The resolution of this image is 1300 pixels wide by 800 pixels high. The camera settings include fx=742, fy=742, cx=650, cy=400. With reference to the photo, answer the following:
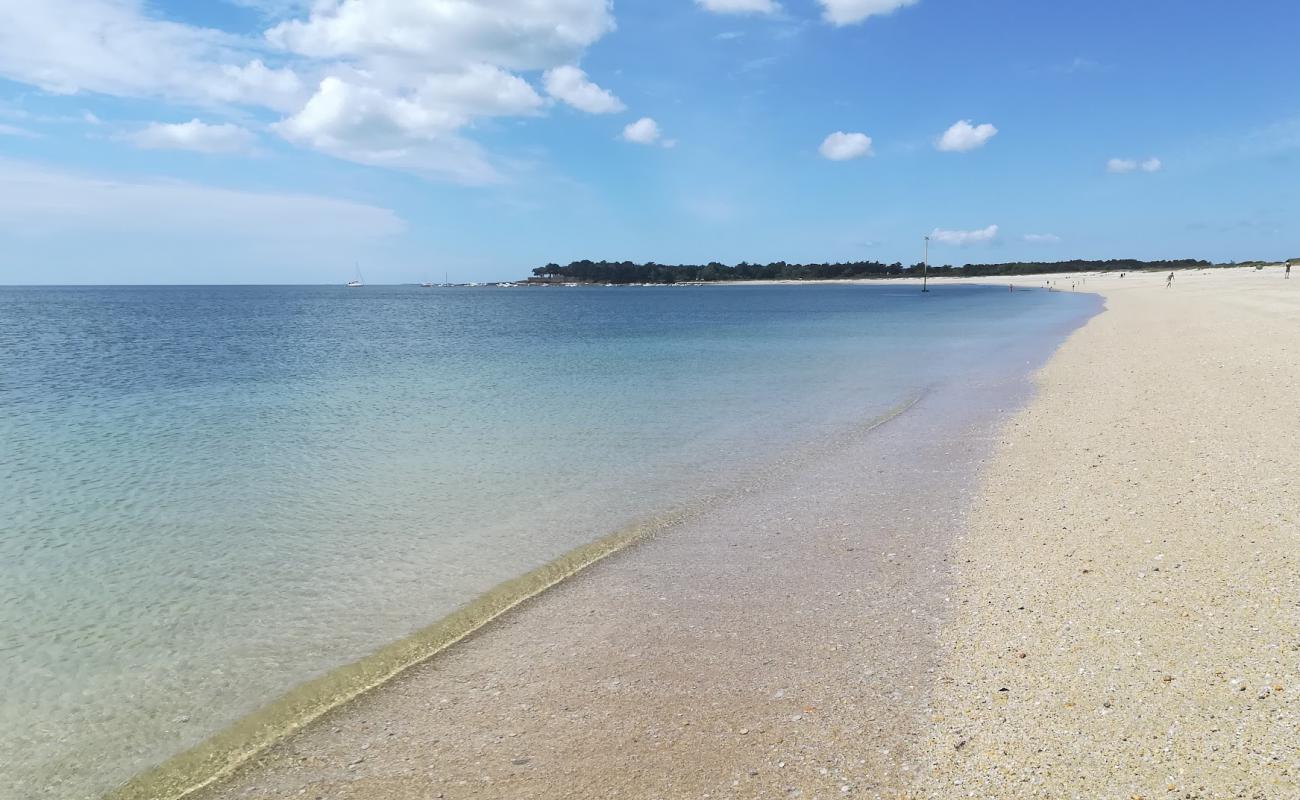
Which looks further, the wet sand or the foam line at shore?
the foam line at shore

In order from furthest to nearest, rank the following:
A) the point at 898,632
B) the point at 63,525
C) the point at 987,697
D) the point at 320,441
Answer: the point at 320,441 → the point at 63,525 → the point at 898,632 → the point at 987,697

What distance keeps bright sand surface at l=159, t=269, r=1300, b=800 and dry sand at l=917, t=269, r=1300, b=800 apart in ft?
0.06

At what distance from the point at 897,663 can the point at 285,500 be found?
27.4 ft

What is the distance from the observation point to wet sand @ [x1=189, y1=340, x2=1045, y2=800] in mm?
4105

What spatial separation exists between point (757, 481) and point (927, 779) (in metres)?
6.71

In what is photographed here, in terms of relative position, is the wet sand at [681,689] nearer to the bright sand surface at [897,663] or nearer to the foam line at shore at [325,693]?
the bright sand surface at [897,663]

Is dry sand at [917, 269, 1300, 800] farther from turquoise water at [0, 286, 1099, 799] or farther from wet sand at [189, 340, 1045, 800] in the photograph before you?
turquoise water at [0, 286, 1099, 799]

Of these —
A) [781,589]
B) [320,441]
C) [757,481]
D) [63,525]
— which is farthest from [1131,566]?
[320,441]

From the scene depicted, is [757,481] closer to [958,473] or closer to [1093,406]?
[958,473]

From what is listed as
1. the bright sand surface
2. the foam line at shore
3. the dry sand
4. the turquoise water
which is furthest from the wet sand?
the turquoise water

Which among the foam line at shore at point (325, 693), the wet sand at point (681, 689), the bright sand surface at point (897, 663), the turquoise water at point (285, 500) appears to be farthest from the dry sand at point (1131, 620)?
the turquoise water at point (285, 500)

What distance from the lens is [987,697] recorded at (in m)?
4.55

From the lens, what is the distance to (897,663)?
16.9 ft

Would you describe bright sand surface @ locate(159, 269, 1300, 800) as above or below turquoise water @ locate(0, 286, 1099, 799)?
above
